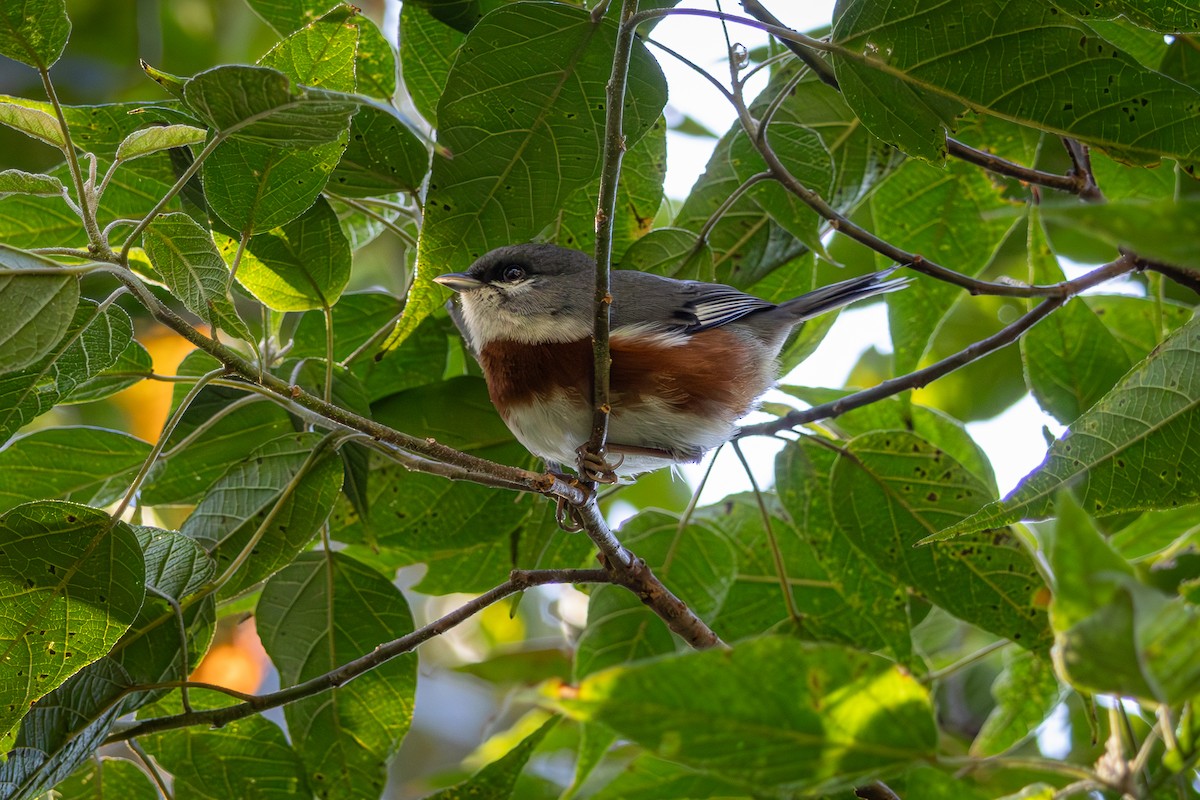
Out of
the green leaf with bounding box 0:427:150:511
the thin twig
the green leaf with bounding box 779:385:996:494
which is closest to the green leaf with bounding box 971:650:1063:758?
the green leaf with bounding box 779:385:996:494

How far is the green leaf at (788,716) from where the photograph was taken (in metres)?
1.52

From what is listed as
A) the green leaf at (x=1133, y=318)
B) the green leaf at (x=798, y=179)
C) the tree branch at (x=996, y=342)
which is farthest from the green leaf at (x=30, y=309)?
the green leaf at (x=1133, y=318)

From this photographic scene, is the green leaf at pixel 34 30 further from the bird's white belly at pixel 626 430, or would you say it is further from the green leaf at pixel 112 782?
the green leaf at pixel 112 782

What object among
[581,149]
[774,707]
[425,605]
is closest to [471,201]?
[581,149]

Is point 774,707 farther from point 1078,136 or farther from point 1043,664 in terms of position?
point 1043,664

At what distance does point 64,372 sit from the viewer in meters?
2.35

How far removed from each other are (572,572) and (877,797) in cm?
92

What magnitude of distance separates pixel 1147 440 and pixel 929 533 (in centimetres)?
101

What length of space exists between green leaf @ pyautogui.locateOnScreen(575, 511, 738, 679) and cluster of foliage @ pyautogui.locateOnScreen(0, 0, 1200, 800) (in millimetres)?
12

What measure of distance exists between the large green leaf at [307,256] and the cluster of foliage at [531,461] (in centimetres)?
1

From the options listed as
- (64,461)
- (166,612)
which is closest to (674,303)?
(166,612)

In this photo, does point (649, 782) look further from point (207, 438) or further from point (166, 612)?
point (207, 438)

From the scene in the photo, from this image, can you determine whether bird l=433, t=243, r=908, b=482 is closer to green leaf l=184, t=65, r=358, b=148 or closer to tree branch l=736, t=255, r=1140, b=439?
tree branch l=736, t=255, r=1140, b=439

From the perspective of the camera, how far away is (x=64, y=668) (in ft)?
7.73
